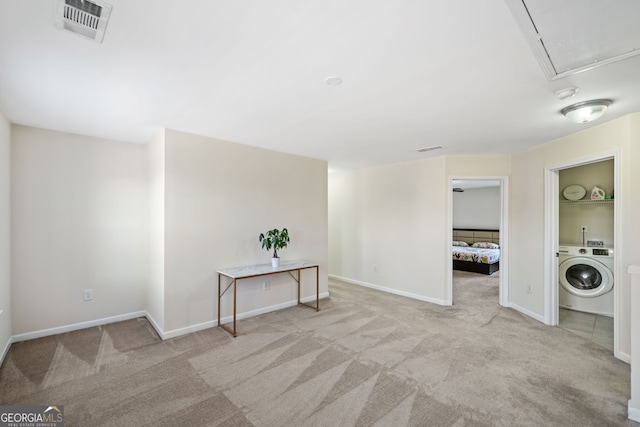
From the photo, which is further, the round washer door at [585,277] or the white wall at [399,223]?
the white wall at [399,223]

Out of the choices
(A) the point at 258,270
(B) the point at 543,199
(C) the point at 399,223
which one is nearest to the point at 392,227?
(C) the point at 399,223

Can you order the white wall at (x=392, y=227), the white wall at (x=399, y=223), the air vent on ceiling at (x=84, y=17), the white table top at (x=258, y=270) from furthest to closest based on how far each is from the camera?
the white wall at (x=392, y=227)
the white wall at (x=399, y=223)
the white table top at (x=258, y=270)
the air vent on ceiling at (x=84, y=17)

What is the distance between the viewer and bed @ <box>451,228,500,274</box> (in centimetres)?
676

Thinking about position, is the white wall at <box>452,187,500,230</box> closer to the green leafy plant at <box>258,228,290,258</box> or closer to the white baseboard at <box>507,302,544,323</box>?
the white baseboard at <box>507,302,544,323</box>

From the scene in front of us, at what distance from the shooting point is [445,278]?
4.45 m

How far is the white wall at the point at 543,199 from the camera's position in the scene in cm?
270

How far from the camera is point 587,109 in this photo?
239 cm

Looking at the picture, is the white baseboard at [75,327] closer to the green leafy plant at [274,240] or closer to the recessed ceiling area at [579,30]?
the green leafy plant at [274,240]

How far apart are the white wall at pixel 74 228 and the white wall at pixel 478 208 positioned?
27.8 ft

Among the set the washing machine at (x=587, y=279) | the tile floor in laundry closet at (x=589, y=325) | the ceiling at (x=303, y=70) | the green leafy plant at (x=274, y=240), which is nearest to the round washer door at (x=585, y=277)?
the washing machine at (x=587, y=279)

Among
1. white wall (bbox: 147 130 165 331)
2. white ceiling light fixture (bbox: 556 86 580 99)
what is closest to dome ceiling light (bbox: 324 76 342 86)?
white ceiling light fixture (bbox: 556 86 580 99)

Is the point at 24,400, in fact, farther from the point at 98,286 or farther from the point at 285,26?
the point at 285,26

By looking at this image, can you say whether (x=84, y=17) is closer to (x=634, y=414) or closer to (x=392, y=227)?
(x=634, y=414)

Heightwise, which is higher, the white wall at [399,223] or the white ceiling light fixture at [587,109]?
the white ceiling light fixture at [587,109]
